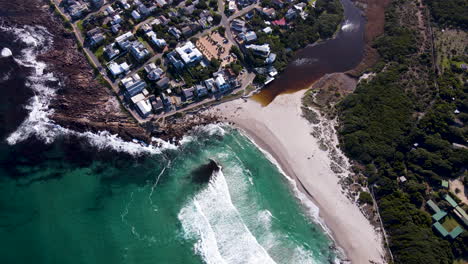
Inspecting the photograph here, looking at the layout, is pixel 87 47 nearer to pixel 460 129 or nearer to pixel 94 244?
pixel 94 244

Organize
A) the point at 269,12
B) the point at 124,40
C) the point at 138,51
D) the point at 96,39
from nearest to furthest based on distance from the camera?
the point at 138,51
the point at 96,39
the point at 124,40
the point at 269,12

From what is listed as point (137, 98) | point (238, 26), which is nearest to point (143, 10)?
point (238, 26)

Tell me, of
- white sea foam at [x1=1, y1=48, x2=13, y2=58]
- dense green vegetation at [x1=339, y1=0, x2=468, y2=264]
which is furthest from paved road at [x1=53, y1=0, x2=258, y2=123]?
dense green vegetation at [x1=339, y1=0, x2=468, y2=264]

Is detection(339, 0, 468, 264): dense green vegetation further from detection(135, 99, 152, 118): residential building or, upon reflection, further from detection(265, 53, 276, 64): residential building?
detection(135, 99, 152, 118): residential building

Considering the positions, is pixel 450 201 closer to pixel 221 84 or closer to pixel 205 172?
pixel 205 172

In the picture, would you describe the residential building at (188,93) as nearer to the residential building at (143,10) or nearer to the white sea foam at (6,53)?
the residential building at (143,10)

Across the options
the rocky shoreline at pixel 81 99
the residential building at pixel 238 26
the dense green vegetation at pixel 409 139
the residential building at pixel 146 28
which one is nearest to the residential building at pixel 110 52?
the rocky shoreline at pixel 81 99

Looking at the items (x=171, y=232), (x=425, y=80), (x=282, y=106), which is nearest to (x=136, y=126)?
(x=171, y=232)

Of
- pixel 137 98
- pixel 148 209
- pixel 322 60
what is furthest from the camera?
pixel 322 60
